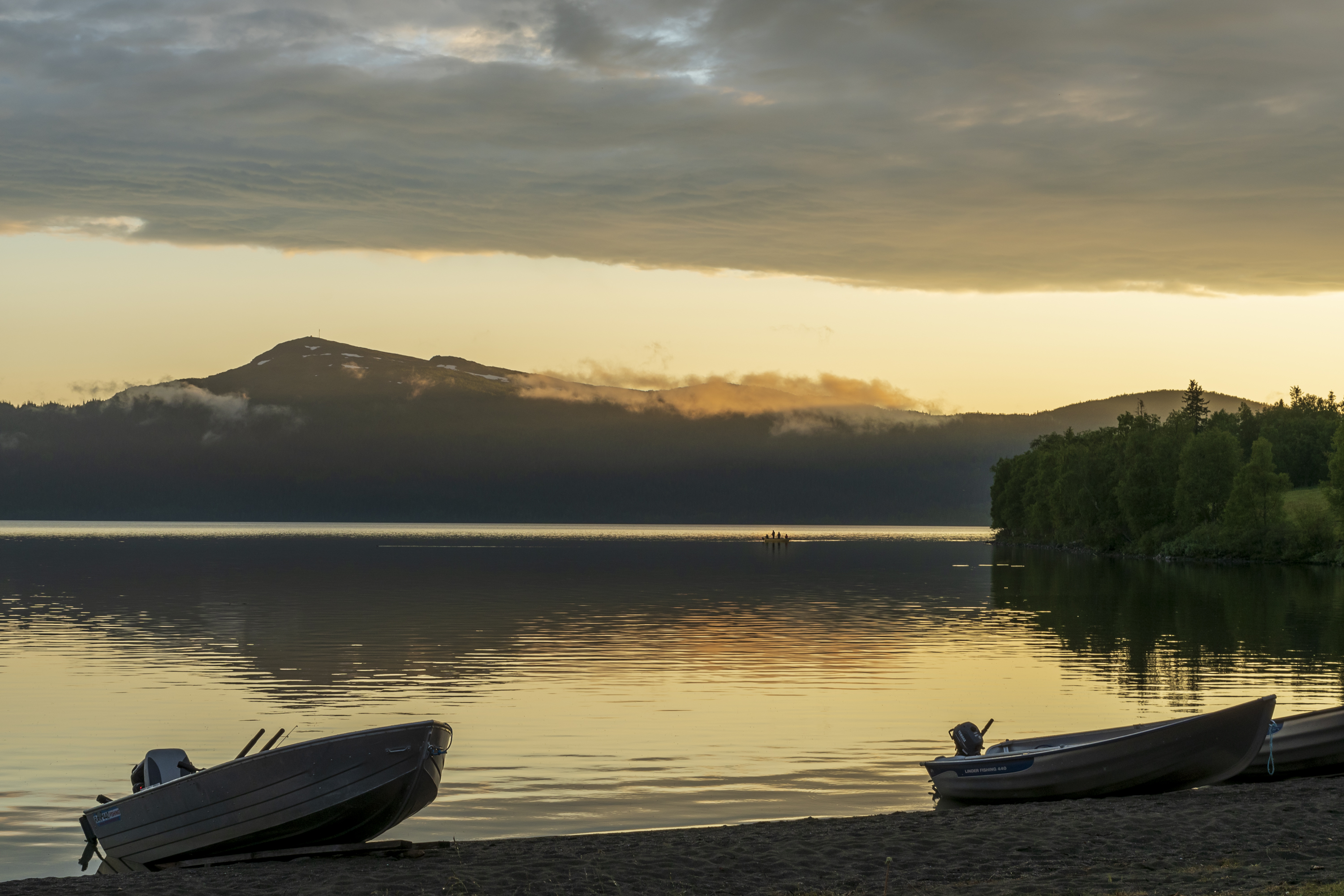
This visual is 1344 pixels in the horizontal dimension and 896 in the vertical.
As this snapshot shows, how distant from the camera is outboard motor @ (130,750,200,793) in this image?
73.7 ft

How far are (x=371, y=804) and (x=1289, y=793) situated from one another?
17.0m

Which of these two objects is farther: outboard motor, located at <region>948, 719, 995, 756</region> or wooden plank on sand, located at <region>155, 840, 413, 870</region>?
outboard motor, located at <region>948, 719, 995, 756</region>

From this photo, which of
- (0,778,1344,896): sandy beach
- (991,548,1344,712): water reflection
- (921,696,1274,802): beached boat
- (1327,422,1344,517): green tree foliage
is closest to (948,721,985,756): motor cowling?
(921,696,1274,802): beached boat

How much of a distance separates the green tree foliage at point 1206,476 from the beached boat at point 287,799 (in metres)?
156

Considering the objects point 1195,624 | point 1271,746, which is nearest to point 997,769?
point 1271,746

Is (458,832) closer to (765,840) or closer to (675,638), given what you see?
(765,840)

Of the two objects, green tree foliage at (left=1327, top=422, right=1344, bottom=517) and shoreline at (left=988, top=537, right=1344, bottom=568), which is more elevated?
green tree foliage at (left=1327, top=422, right=1344, bottom=517)

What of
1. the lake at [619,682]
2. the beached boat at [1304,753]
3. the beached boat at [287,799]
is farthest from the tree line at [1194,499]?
the beached boat at [287,799]

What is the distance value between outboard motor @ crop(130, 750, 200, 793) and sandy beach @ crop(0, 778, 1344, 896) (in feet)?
8.52

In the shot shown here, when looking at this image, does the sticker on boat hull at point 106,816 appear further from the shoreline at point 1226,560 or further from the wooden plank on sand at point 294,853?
the shoreline at point 1226,560

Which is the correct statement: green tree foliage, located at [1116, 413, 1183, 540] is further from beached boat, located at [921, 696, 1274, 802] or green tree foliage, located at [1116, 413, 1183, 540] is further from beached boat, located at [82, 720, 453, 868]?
beached boat, located at [82, 720, 453, 868]

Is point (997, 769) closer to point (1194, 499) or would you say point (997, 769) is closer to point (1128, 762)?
point (1128, 762)

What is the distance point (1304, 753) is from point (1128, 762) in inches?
185

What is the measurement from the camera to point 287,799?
2056cm
